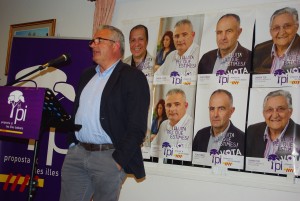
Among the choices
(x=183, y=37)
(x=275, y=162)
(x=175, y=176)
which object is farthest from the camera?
(x=183, y=37)

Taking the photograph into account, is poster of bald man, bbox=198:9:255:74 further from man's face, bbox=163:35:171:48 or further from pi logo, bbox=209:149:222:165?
pi logo, bbox=209:149:222:165

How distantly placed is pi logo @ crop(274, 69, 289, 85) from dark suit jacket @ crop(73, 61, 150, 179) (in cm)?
114

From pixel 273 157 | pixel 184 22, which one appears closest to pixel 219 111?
pixel 273 157

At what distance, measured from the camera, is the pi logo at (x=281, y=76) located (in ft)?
7.99

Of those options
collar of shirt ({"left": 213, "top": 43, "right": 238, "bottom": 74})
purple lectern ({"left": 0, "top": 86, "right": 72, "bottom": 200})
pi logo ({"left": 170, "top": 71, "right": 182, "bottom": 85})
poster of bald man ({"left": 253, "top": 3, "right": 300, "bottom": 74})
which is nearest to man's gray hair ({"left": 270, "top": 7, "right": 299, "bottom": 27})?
poster of bald man ({"left": 253, "top": 3, "right": 300, "bottom": 74})

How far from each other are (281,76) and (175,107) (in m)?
0.97

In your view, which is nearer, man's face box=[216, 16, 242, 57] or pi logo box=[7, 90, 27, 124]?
pi logo box=[7, 90, 27, 124]

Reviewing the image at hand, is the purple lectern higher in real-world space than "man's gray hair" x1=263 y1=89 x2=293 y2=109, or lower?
lower

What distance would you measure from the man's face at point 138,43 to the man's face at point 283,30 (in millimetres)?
1251

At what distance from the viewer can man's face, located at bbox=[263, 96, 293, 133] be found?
7.88ft

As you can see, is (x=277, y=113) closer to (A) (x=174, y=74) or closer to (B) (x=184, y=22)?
(A) (x=174, y=74)

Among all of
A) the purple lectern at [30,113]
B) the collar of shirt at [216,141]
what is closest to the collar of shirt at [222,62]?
the collar of shirt at [216,141]

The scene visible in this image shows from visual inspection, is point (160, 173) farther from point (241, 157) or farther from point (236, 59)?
point (236, 59)

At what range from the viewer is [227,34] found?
2.71m
